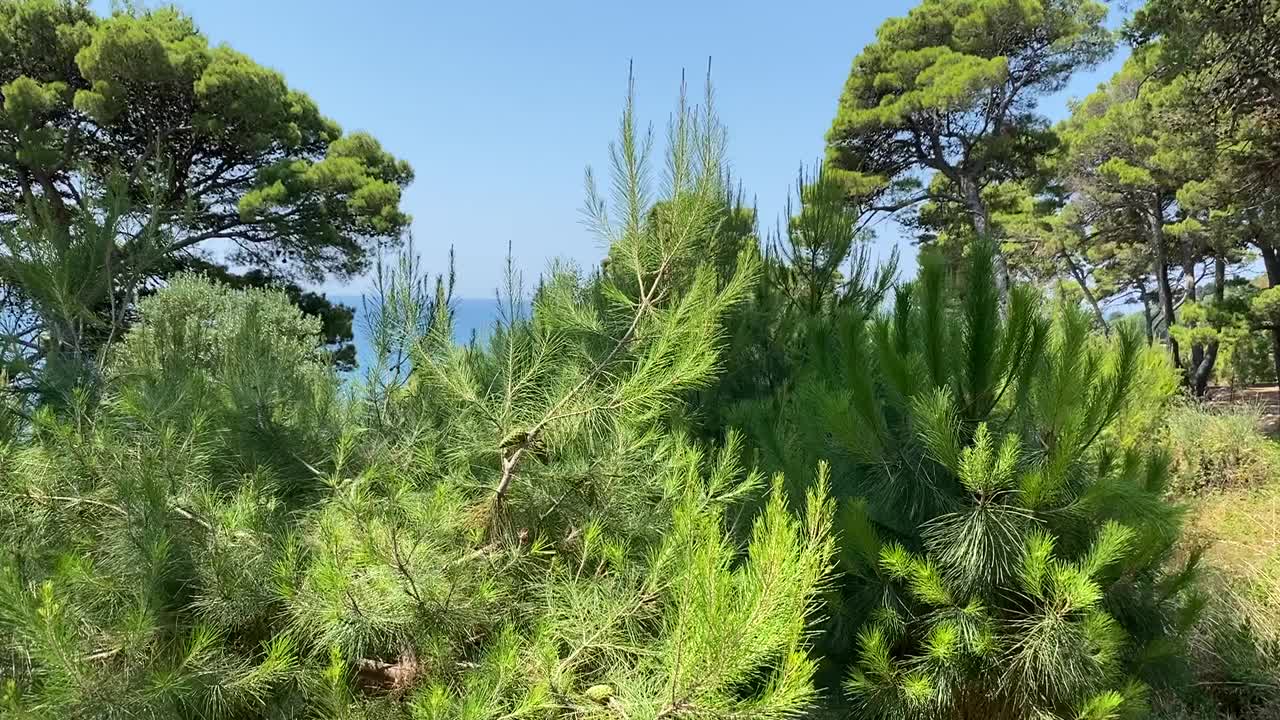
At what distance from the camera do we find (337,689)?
3.97 feet

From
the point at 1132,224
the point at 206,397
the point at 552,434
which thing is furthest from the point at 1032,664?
the point at 1132,224

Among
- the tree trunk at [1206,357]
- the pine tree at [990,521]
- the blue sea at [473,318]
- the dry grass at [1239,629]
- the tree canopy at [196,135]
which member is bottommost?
the dry grass at [1239,629]

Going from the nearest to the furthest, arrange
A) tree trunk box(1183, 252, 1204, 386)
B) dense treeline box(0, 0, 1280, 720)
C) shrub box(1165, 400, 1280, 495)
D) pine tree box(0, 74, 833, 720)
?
pine tree box(0, 74, 833, 720) < dense treeline box(0, 0, 1280, 720) < shrub box(1165, 400, 1280, 495) < tree trunk box(1183, 252, 1204, 386)

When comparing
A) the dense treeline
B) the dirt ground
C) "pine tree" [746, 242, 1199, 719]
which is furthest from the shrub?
"pine tree" [746, 242, 1199, 719]

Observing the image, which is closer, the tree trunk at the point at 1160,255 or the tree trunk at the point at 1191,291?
the tree trunk at the point at 1160,255

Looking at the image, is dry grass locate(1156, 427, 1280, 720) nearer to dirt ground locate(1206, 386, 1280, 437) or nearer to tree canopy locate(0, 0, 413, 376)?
dirt ground locate(1206, 386, 1280, 437)

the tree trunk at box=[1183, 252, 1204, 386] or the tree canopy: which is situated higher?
the tree canopy

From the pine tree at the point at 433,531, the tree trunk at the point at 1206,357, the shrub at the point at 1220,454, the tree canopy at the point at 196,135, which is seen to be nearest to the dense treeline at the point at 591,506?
the pine tree at the point at 433,531

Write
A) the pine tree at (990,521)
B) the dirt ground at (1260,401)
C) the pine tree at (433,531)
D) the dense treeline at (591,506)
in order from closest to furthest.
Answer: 1. the pine tree at (433,531)
2. the dense treeline at (591,506)
3. the pine tree at (990,521)
4. the dirt ground at (1260,401)

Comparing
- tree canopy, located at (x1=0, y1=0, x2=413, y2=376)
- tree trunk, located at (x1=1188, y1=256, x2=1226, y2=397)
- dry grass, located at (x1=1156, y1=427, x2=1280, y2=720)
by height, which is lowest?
dry grass, located at (x1=1156, y1=427, x2=1280, y2=720)

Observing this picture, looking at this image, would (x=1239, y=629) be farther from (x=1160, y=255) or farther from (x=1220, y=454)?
(x=1160, y=255)

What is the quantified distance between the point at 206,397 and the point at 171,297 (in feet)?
5.17

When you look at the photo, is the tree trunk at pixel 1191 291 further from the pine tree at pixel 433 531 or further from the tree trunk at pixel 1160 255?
the pine tree at pixel 433 531

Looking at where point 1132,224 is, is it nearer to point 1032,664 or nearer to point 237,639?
point 1032,664
